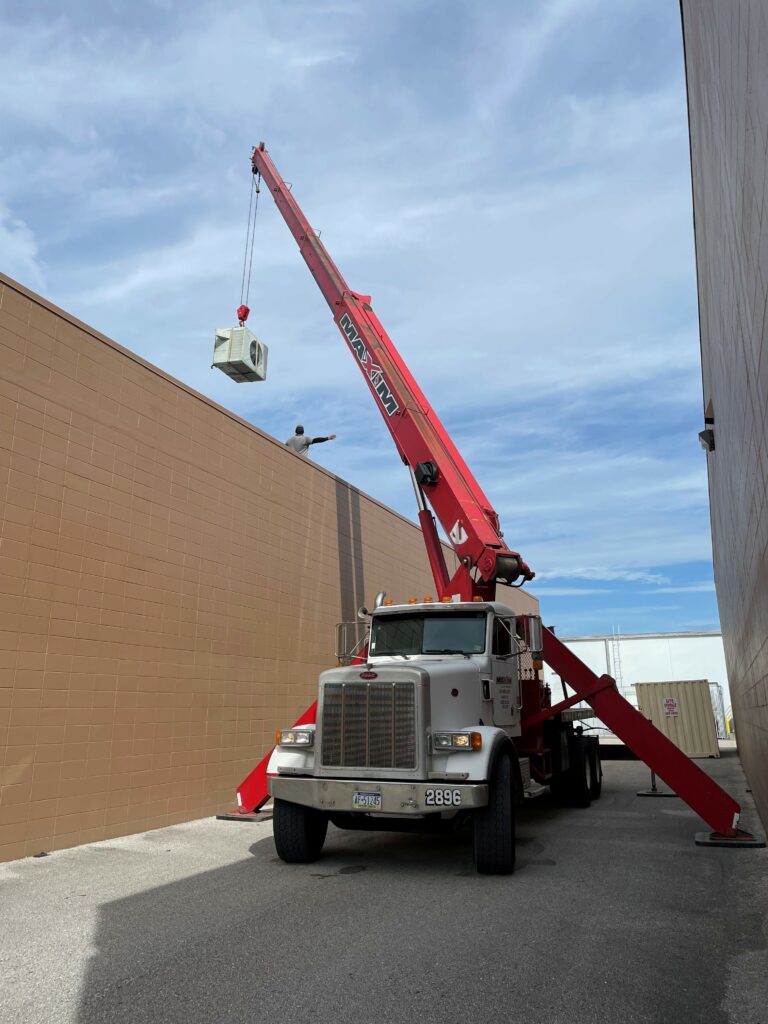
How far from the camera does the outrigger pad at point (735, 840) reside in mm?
8008

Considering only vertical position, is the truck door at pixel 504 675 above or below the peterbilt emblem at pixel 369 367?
below

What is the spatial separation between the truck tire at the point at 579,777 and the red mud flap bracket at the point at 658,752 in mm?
2488

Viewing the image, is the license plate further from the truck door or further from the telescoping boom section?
the telescoping boom section

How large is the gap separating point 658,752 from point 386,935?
5.10 m

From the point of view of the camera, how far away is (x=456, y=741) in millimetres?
7168

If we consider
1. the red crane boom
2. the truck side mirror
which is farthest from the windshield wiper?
the red crane boom

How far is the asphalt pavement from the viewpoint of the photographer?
3.88 m

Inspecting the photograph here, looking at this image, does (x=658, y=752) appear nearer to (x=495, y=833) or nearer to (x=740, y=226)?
(x=495, y=833)

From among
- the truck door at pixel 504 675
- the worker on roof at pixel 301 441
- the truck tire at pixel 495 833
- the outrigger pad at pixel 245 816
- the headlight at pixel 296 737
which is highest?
the worker on roof at pixel 301 441

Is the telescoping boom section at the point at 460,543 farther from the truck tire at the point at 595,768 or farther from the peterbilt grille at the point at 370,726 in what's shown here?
the peterbilt grille at the point at 370,726

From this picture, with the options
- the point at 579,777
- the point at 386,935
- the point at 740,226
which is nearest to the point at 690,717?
the point at 579,777

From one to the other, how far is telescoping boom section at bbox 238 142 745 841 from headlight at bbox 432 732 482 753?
1.99 meters

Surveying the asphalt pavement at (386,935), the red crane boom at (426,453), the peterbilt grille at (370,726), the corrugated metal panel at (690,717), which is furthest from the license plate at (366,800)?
the corrugated metal panel at (690,717)

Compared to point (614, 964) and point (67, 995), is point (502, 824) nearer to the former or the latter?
point (614, 964)
